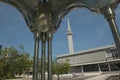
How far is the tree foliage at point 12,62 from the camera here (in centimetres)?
2211


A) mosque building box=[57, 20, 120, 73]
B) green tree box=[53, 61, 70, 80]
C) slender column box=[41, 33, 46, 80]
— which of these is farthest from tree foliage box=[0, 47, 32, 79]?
mosque building box=[57, 20, 120, 73]

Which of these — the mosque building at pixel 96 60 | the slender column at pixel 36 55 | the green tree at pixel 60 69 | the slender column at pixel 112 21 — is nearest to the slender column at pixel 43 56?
the slender column at pixel 36 55

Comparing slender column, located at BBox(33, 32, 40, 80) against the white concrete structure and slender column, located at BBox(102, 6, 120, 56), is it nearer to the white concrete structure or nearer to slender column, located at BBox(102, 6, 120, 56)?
slender column, located at BBox(102, 6, 120, 56)

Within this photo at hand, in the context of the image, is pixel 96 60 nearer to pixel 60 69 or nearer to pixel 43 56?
pixel 60 69

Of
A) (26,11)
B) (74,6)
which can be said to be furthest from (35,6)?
(74,6)

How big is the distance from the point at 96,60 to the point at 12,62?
33.4m

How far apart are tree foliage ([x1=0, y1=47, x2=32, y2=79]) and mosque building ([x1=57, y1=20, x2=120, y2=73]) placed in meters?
25.9

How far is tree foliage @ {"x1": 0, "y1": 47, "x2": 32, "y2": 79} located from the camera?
22.1 m

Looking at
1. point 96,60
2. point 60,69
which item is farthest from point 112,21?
point 96,60

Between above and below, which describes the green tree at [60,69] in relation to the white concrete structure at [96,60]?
below

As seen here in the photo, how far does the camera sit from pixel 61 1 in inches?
149

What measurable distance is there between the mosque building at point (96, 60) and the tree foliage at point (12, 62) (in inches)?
1018

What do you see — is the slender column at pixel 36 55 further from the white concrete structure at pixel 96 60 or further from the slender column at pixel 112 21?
the white concrete structure at pixel 96 60

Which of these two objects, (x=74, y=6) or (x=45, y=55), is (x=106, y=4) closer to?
(x=74, y=6)
